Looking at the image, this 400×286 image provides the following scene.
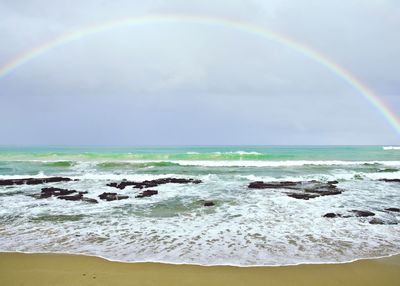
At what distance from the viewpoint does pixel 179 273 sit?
5.54m

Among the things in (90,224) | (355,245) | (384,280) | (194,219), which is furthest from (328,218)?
(90,224)

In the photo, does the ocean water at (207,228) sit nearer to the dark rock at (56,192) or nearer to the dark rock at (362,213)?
the dark rock at (362,213)

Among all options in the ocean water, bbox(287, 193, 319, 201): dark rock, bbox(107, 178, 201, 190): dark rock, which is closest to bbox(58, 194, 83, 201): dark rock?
the ocean water

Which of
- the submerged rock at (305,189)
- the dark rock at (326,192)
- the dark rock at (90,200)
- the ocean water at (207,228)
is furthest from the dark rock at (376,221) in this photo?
the dark rock at (90,200)

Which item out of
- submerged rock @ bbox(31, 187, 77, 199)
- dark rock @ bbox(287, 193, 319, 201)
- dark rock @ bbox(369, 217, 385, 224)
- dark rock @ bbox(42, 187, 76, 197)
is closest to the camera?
dark rock @ bbox(369, 217, 385, 224)

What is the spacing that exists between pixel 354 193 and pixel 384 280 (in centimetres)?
1090

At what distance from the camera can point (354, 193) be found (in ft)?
50.8

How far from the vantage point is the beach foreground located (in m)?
5.20

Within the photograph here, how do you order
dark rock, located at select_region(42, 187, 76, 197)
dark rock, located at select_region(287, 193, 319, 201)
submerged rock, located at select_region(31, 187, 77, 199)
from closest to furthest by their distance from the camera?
dark rock, located at select_region(287, 193, 319, 201), submerged rock, located at select_region(31, 187, 77, 199), dark rock, located at select_region(42, 187, 76, 197)

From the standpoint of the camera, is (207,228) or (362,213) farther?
(362,213)

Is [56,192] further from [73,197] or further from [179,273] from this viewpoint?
[179,273]

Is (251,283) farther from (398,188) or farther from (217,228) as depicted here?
(398,188)

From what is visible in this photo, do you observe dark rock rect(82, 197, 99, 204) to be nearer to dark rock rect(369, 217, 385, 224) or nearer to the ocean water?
the ocean water

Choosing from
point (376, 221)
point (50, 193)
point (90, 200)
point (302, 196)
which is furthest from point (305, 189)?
point (50, 193)
